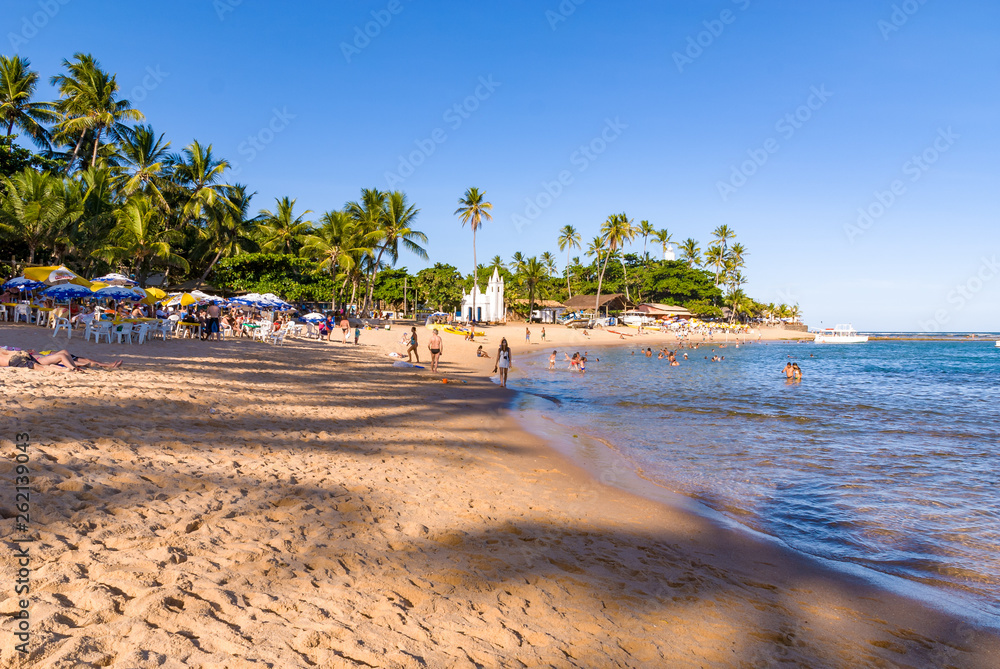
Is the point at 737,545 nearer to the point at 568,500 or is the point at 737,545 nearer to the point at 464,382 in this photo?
the point at 568,500

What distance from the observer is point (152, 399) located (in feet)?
25.3

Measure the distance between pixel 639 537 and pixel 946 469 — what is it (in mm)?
7215

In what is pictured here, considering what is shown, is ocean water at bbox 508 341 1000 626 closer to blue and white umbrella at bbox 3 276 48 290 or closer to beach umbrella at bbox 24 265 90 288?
beach umbrella at bbox 24 265 90 288

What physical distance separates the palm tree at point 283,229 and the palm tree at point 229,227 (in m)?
4.75

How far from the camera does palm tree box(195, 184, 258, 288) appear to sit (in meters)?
36.5

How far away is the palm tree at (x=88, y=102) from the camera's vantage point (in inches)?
1299

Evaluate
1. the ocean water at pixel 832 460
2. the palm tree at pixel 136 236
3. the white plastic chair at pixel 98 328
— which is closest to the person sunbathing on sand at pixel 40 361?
the white plastic chair at pixel 98 328

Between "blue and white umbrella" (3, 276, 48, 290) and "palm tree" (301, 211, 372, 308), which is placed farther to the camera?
"palm tree" (301, 211, 372, 308)

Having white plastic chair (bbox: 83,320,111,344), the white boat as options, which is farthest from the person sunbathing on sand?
the white boat

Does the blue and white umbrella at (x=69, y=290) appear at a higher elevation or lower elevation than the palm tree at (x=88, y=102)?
lower

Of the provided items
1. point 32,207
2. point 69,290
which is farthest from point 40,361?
point 32,207

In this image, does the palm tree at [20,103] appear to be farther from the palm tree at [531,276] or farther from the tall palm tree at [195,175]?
the palm tree at [531,276]

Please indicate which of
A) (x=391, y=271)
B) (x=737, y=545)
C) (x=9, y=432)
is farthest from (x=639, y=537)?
(x=391, y=271)

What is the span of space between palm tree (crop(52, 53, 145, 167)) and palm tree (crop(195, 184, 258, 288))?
6.94m
